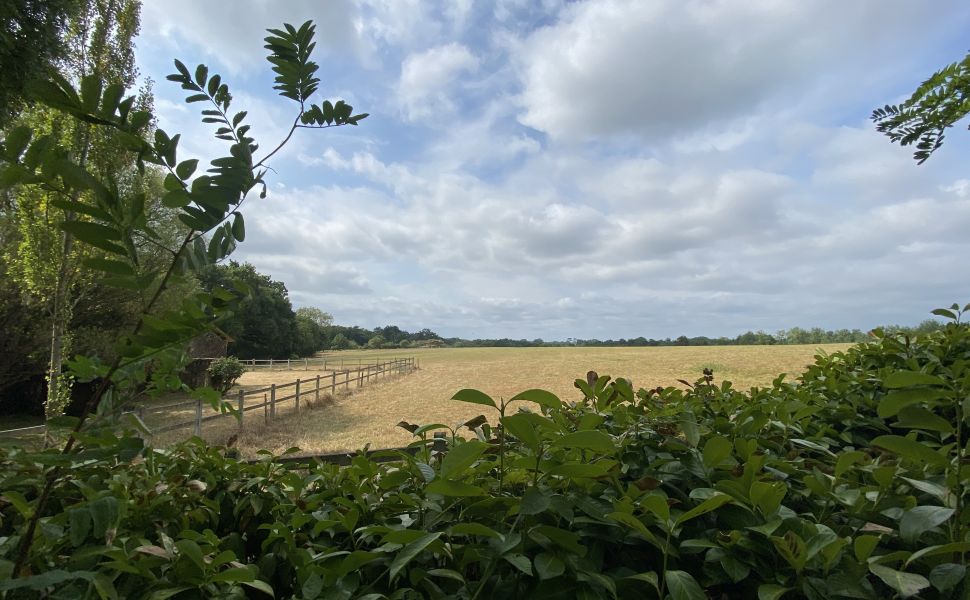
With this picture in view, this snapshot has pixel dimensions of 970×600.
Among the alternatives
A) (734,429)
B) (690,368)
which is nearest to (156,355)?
(734,429)

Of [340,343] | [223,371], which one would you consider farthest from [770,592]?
[340,343]

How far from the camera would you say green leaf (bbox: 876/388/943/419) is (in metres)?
0.59

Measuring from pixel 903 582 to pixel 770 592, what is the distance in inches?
5.0

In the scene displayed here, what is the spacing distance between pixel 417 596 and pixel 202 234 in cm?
51

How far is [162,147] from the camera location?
1.85ft

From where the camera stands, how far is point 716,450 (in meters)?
0.67

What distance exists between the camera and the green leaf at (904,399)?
59cm

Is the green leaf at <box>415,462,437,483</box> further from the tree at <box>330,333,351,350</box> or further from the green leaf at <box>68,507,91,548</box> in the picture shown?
the tree at <box>330,333,351,350</box>

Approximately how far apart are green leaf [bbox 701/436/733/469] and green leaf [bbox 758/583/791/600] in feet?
0.56

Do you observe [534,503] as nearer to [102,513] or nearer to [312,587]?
[312,587]

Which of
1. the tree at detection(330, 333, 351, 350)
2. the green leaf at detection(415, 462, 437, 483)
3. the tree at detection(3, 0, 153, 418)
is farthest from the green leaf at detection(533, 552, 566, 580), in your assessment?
the tree at detection(330, 333, 351, 350)

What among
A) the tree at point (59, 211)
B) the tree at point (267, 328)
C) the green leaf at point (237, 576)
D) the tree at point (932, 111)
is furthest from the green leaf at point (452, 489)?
the tree at point (267, 328)

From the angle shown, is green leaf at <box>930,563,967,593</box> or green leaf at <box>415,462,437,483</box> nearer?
green leaf at <box>930,563,967,593</box>

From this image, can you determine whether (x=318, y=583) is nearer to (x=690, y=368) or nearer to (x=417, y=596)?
(x=417, y=596)
